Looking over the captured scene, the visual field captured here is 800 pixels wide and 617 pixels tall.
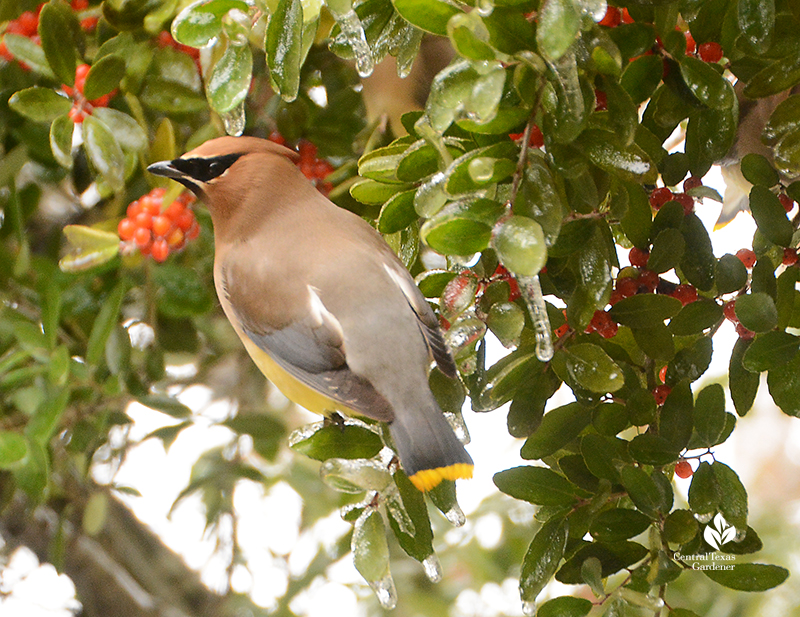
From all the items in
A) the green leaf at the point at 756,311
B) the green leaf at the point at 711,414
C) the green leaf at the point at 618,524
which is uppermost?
the green leaf at the point at 756,311

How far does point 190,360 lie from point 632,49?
1.05 meters

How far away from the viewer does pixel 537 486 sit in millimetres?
612

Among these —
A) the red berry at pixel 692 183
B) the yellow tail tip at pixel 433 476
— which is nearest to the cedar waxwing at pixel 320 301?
the yellow tail tip at pixel 433 476

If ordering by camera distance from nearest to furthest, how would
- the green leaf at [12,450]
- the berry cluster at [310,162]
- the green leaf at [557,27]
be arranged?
the green leaf at [557,27] < the green leaf at [12,450] < the berry cluster at [310,162]

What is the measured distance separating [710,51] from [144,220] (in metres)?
0.59

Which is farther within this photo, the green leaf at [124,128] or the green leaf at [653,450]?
the green leaf at [124,128]

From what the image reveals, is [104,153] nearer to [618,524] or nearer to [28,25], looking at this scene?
[28,25]

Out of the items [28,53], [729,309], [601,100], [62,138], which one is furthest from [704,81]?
[28,53]

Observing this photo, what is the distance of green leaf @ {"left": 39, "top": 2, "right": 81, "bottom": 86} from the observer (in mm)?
749

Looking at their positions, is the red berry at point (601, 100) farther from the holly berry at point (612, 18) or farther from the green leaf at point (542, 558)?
the green leaf at point (542, 558)

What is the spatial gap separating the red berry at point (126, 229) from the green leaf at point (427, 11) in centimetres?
54

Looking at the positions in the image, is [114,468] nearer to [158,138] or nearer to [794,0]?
[158,138]

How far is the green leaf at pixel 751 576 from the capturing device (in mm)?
573

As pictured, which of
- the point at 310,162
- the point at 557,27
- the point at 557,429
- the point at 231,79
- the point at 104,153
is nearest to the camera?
the point at 557,27
